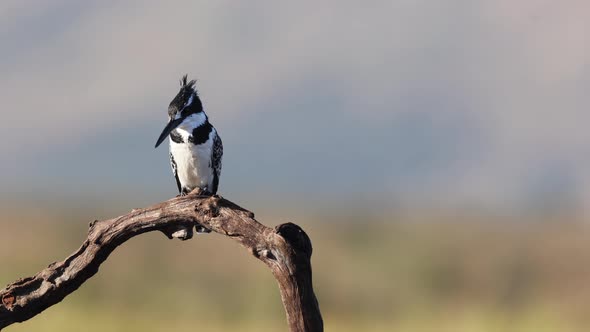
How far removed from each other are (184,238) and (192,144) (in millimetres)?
2198

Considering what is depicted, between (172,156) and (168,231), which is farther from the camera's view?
(172,156)

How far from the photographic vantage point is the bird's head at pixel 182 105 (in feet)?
33.1

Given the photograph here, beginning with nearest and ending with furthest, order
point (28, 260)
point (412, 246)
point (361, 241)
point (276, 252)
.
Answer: point (276, 252) < point (28, 260) < point (412, 246) < point (361, 241)

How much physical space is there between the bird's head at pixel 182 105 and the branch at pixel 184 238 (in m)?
1.45

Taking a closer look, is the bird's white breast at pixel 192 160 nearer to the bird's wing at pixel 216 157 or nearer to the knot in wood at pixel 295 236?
the bird's wing at pixel 216 157

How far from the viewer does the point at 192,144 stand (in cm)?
1087

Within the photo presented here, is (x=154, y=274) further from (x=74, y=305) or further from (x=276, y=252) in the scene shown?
(x=276, y=252)

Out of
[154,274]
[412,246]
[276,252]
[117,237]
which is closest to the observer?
[276,252]

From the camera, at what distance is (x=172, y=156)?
36.9 feet

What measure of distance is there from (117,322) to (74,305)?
5.17 ft

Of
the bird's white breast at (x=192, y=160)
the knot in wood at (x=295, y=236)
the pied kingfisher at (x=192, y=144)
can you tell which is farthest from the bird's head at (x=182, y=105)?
the knot in wood at (x=295, y=236)

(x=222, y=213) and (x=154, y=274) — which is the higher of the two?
(x=222, y=213)

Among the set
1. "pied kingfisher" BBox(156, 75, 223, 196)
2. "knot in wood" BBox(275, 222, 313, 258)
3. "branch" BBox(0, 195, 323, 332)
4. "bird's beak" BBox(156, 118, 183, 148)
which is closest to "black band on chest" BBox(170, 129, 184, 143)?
"pied kingfisher" BBox(156, 75, 223, 196)

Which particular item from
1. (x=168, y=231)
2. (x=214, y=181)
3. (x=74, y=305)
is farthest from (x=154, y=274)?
(x=168, y=231)
